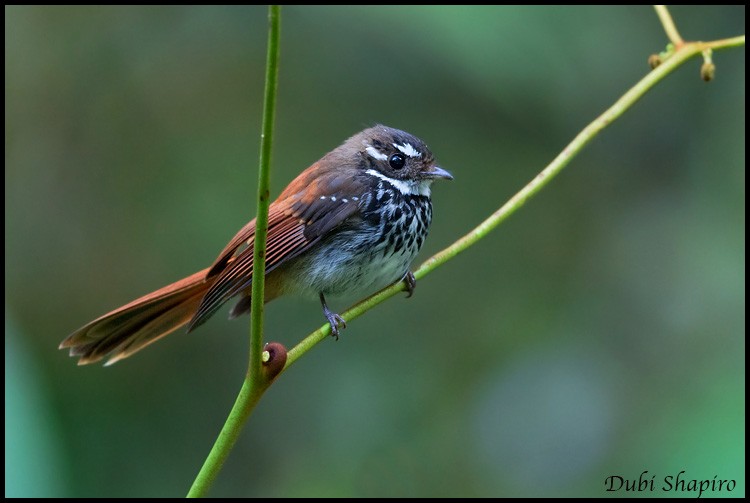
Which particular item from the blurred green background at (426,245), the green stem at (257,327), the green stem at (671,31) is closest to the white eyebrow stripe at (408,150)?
the blurred green background at (426,245)

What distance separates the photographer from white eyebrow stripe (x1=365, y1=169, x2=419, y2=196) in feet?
13.1

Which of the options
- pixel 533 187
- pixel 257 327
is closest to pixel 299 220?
pixel 533 187

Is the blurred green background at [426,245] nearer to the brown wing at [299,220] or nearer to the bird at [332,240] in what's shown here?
the bird at [332,240]

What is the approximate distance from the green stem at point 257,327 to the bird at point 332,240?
4.29 ft

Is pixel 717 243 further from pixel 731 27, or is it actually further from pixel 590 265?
pixel 731 27

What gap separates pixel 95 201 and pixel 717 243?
3.49 meters

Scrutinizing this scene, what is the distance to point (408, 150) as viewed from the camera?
4.07 m

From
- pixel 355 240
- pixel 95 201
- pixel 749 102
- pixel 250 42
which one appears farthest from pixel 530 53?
pixel 95 201

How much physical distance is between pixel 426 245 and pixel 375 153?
1658mm

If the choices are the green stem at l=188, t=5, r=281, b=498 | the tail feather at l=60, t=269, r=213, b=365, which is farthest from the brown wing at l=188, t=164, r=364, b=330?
the green stem at l=188, t=5, r=281, b=498

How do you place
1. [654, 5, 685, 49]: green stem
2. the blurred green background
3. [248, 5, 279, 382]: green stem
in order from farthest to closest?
1. the blurred green background
2. [654, 5, 685, 49]: green stem
3. [248, 5, 279, 382]: green stem

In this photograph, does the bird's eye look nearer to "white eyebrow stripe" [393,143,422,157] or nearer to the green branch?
"white eyebrow stripe" [393,143,422,157]

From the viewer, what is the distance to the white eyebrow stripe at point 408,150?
407 cm

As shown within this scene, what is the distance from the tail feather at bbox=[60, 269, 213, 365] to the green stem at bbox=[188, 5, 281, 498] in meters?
1.15
